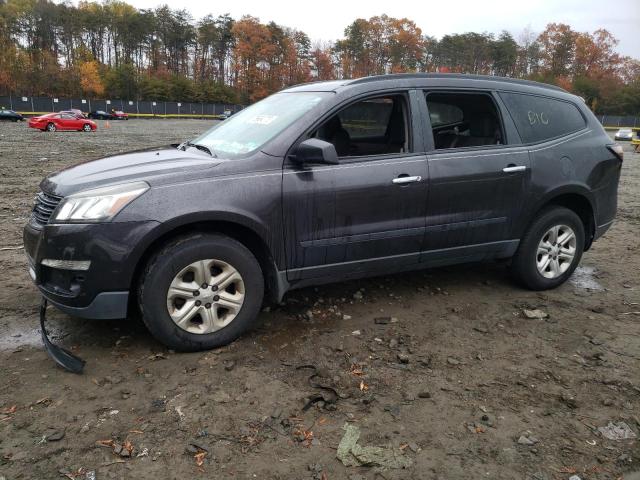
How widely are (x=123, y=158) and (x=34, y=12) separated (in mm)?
94963

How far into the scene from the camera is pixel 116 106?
66.9m

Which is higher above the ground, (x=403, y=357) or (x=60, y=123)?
(x=60, y=123)

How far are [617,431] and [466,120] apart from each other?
9.36ft

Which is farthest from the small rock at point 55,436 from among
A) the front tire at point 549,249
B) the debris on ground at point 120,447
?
the front tire at point 549,249

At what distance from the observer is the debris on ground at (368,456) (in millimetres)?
2500

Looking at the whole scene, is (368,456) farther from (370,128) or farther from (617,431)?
(370,128)

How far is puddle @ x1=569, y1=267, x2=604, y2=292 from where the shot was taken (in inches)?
200

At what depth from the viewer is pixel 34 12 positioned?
8106 centimetres

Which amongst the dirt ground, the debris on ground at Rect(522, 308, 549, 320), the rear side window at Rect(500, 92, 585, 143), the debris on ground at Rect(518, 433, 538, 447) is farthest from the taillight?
the debris on ground at Rect(518, 433, 538, 447)

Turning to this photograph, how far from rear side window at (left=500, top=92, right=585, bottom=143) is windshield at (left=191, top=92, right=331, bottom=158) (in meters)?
1.82

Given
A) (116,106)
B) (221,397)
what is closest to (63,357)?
(221,397)

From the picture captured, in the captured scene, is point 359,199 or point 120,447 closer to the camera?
point 120,447

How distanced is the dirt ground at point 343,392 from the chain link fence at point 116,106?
50.9m

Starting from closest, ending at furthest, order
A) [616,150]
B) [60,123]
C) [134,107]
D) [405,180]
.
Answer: [405,180] → [616,150] → [60,123] → [134,107]
